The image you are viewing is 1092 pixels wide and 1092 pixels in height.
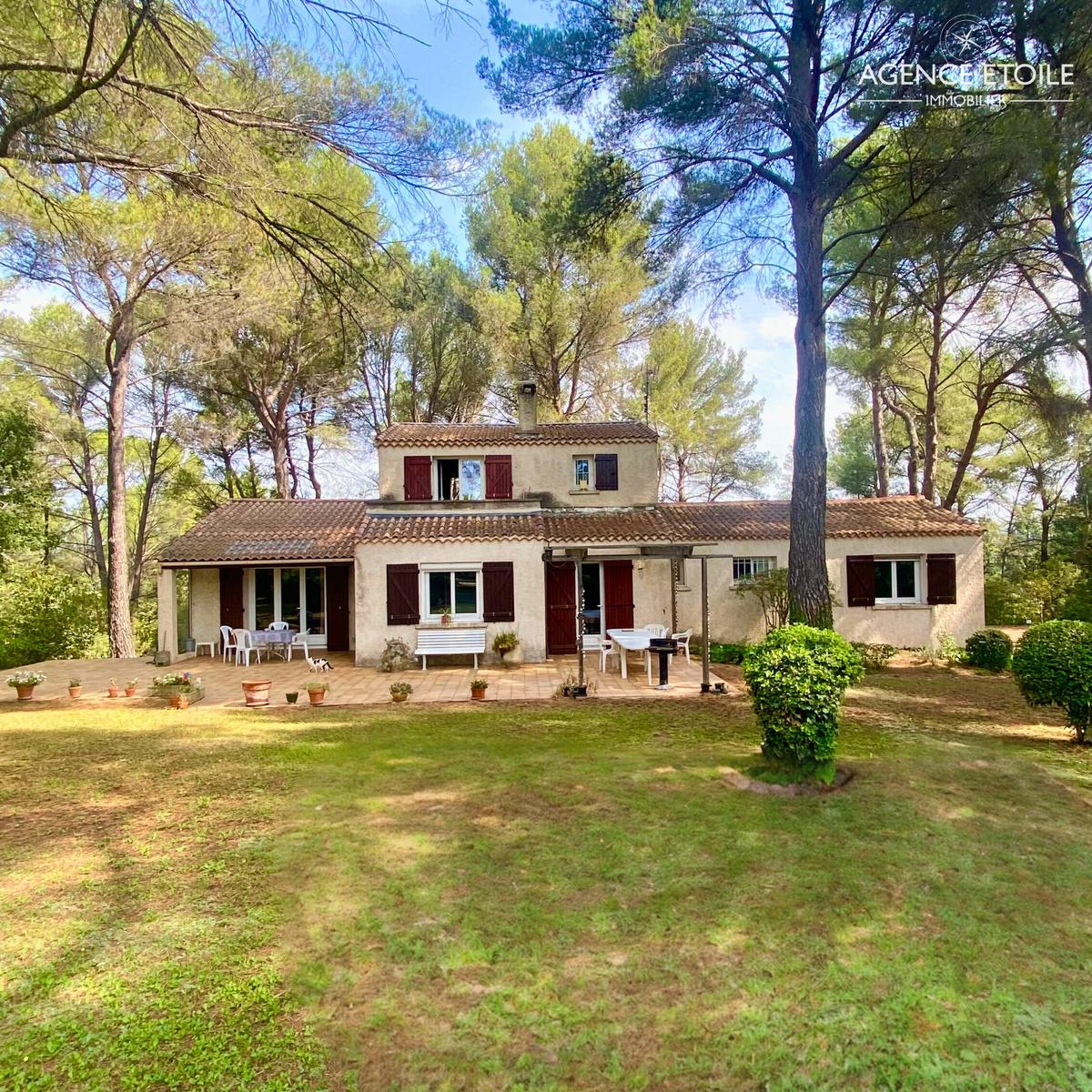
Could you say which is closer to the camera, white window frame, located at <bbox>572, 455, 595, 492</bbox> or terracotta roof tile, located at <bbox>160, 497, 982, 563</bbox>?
terracotta roof tile, located at <bbox>160, 497, 982, 563</bbox>

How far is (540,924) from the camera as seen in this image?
3.77 metres

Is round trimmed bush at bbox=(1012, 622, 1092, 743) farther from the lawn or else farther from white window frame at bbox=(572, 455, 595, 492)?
white window frame at bbox=(572, 455, 595, 492)

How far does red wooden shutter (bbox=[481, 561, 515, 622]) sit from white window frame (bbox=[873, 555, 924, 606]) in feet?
32.6

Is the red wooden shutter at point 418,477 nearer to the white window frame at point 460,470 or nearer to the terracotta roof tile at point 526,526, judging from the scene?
the white window frame at point 460,470

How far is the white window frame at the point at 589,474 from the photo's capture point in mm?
18141

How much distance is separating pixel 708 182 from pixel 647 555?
717 centimetres

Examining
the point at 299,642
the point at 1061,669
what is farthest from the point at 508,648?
the point at 1061,669

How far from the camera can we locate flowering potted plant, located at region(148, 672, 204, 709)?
10.3 m

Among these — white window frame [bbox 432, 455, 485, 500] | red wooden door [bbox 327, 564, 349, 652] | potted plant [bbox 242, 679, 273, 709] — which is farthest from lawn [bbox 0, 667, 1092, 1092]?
white window frame [bbox 432, 455, 485, 500]

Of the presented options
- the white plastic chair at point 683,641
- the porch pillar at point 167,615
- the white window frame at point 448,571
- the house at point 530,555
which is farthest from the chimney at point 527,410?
the porch pillar at point 167,615

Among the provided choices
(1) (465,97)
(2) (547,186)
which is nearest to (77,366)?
(2) (547,186)

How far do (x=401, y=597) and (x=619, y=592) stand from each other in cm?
548

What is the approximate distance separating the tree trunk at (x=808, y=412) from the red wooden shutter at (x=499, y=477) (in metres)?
8.76

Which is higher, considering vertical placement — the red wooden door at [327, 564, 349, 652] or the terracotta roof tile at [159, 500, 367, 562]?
the terracotta roof tile at [159, 500, 367, 562]
